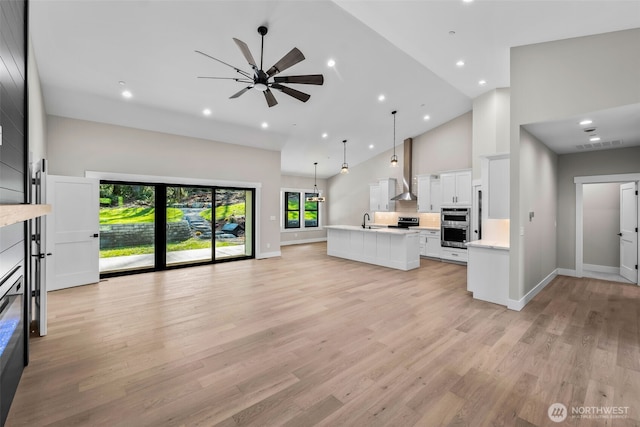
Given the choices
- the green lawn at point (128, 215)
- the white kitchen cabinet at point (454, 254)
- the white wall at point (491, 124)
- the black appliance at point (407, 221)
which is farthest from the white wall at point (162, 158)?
the white wall at point (491, 124)

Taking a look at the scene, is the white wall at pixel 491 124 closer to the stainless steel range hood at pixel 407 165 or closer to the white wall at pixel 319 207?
the stainless steel range hood at pixel 407 165

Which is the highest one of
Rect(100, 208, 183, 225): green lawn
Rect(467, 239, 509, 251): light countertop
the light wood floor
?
Rect(100, 208, 183, 225): green lawn

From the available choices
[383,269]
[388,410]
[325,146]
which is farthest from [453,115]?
[388,410]

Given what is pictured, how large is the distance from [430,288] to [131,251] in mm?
6223

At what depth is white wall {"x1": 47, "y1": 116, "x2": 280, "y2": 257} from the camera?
16.9ft

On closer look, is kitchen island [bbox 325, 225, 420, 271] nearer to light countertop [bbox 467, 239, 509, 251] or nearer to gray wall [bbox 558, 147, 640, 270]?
light countertop [bbox 467, 239, 509, 251]

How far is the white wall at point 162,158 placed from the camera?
16.9 ft

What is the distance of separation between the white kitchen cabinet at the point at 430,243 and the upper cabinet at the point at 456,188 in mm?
905

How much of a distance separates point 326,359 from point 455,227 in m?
5.89

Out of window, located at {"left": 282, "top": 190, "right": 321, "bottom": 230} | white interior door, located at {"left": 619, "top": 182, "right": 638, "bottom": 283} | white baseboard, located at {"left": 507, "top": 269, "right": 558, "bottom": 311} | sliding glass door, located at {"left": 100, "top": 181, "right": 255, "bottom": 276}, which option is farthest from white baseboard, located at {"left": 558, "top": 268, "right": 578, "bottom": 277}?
window, located at {"left": 282, "top": 190, "right": 321, "bottom": 230}

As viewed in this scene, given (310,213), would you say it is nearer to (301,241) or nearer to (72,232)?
(301,241)

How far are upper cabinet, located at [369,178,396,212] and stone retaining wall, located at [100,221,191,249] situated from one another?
6315 millimetres

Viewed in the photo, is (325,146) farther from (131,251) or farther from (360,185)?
(131,251)

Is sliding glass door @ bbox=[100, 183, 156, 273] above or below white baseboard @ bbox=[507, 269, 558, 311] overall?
above
